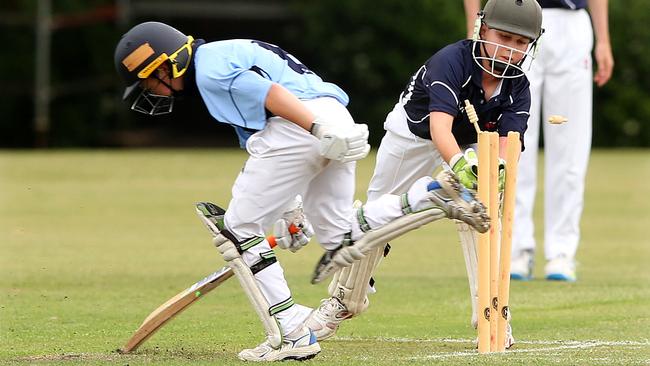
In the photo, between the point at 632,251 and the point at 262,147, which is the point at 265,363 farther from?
the point at 632,251

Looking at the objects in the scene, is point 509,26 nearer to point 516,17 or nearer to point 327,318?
point 516,17

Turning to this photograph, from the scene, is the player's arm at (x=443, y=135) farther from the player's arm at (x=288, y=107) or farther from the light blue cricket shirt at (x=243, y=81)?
the player's arm at (x=288, y=107)

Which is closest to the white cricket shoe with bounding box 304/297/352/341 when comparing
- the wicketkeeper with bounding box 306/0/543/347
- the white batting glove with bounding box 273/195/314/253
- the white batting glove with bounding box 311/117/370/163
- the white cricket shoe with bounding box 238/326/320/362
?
the wicketkeeper with bounding box 306/0/543/347

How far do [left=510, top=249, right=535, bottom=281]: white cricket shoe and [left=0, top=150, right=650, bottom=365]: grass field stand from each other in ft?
0.93

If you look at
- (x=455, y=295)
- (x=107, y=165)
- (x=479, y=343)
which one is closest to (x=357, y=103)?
(x=107, y=165)

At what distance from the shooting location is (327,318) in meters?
6.26

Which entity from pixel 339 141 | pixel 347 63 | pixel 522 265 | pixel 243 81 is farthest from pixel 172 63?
pixel 347 63

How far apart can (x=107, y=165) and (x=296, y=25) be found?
10535 millimetres

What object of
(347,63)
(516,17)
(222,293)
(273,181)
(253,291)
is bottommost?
(347,63)

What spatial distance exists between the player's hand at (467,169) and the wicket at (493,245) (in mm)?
63

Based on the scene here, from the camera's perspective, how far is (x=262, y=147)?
18.3 feet

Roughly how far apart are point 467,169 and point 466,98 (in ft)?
2.24

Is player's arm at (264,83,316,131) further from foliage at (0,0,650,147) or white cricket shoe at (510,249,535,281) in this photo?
foliage at (0,0,650,147)

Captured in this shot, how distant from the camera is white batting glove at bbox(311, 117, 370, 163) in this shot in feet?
17.4
